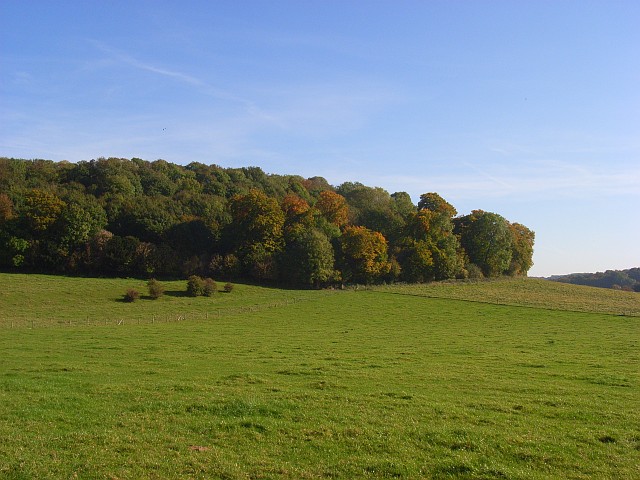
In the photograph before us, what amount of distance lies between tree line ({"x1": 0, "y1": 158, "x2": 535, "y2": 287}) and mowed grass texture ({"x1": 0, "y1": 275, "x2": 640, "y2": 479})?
41883 millimetres

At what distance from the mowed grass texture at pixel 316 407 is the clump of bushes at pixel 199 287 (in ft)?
104

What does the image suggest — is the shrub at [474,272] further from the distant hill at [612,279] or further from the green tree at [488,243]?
the distant hill at [612,279]

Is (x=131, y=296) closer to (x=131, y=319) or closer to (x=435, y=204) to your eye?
(x=131, y=319)

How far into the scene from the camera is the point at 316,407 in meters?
15.6

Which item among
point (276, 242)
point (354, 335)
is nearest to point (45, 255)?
point (276, 242)

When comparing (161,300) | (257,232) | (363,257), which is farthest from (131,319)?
(363,257)

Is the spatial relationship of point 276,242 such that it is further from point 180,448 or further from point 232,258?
point 180,448

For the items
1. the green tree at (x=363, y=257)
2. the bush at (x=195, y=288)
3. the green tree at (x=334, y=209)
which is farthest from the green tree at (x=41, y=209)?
the green tree at (x=334, y=209)

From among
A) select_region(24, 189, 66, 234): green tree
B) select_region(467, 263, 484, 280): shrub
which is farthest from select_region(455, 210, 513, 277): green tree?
select_region(24, 189, 66, 234): green tree

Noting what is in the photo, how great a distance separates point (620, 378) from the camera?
2147 centimetres

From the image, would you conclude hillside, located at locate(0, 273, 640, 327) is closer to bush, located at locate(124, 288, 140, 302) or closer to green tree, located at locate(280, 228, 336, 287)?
bush, located at locate(124, 288, 140, 302)

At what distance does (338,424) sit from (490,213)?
98211 mm

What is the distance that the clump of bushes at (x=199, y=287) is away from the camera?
69.0 metres

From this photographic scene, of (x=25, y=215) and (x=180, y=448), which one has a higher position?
(x=25, y=215)
